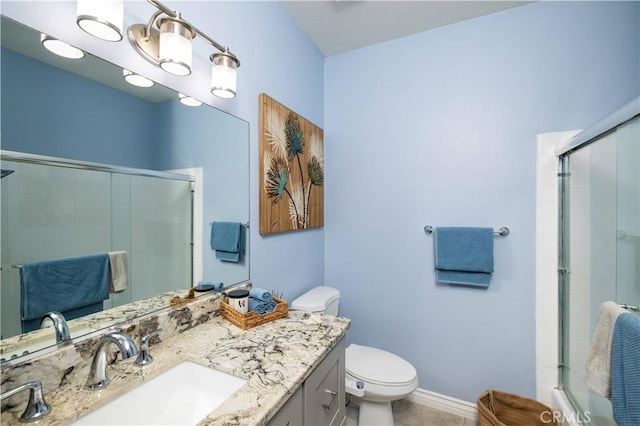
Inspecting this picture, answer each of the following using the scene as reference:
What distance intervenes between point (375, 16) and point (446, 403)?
254 centimetres

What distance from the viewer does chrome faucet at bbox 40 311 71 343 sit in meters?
0.75

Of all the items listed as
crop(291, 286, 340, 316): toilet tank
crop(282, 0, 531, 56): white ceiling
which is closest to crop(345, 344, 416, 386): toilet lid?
crop(291, 286, 340, 316): toilet tank

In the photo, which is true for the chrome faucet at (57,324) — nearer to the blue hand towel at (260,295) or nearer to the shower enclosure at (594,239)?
the blue hand towel at (260,295)

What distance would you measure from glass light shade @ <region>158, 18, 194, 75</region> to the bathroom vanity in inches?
34.6

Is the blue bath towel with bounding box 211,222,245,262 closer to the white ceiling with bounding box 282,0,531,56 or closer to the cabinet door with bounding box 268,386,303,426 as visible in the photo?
the cabinet door with bounding box 268,386,303,426

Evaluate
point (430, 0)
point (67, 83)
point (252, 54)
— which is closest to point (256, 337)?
point (67, 83)

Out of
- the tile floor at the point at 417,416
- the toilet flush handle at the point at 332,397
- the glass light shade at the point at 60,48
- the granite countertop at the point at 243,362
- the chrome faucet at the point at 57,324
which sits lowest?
the tile floor at the point at 417,416

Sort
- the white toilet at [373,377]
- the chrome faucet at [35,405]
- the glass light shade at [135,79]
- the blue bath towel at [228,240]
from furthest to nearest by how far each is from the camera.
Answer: the white toilet at [373,377] < the blue bath towel at [228,240] < the glass light shade at [135,79] < the chrome faucet at [35,405]

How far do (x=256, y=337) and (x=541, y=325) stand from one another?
1.66m

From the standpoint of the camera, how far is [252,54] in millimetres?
1461

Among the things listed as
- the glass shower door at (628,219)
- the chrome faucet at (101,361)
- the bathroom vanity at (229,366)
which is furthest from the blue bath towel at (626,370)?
the chrome faucet at (101,361)

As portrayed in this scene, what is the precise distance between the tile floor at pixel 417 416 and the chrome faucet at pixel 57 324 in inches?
64.6

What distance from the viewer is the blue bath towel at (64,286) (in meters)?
0.72

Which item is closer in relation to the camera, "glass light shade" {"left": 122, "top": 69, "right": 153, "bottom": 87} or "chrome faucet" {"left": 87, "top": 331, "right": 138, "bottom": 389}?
"chrome faucet" {"left": 87, "top": 331, "right": 138, "bottom": 389}
